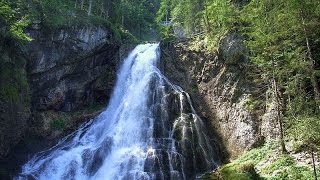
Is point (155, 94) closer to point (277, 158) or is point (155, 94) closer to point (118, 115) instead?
point (118, 115)

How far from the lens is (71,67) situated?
1228 inches

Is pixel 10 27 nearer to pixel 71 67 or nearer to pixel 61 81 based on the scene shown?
pixel 61 81

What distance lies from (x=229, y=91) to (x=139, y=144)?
7464 mm

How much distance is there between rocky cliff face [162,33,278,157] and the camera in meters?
22.8

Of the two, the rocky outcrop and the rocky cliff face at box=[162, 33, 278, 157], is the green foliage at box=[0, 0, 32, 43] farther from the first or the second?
the rocky cliff face at box=[162, 33, 278, 157]

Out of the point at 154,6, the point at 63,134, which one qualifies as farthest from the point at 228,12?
the point at 154,6

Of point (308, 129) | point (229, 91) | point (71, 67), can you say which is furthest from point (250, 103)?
point (71, 67)

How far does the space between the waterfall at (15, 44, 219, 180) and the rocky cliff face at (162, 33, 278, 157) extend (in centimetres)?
146

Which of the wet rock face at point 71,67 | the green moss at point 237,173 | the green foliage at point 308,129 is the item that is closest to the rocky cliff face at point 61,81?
the wet rock face at point 71,67

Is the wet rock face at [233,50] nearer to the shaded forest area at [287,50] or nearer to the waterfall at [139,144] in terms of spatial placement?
the shaded forest area at [287,50]

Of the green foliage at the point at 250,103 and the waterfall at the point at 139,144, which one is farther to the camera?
the green foliage at the point at 250,103

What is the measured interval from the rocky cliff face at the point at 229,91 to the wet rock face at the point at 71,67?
5.84 m

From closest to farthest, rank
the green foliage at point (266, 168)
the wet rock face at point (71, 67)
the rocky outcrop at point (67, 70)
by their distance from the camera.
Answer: the green foliage at point (266, 168), the rocky outcrop at point (67, 70), the wet rock face at point (71, 67)

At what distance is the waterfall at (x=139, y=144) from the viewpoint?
72.5 ft
